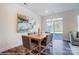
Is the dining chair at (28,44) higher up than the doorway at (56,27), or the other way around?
the doorway at (56,27)

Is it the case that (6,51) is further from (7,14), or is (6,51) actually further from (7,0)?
(7,0)

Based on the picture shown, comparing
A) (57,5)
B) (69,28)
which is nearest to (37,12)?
(57,5)

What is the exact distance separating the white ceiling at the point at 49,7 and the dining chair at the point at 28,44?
2.20ft

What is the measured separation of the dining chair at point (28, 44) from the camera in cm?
202

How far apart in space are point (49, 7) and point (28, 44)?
100cm

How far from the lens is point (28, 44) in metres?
2.07

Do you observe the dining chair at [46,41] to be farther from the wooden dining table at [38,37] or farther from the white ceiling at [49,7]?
the white ceiling at [49,7]

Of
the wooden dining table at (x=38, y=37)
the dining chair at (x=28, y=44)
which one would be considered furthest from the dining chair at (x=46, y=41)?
the dining chair at (x=28, y=44)

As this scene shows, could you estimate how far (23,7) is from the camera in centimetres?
201

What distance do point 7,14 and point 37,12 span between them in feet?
2.25

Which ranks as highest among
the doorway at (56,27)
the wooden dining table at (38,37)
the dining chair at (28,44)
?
the doorway at (56,27)

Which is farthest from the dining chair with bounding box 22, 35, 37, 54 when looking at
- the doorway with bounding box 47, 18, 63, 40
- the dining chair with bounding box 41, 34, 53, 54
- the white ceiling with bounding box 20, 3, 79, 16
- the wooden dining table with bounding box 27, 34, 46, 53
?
the white ceiling with bounding box 20, 3, 79, 16
